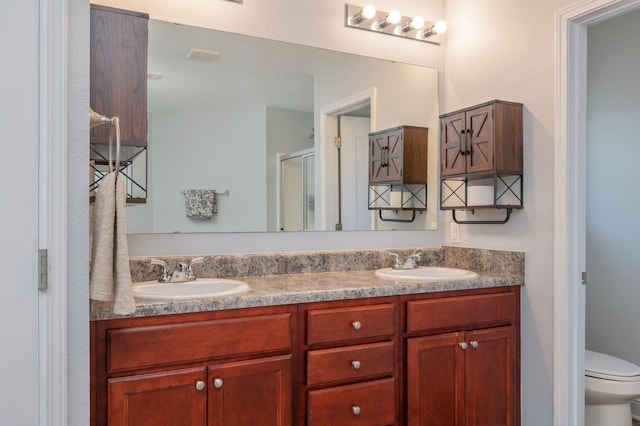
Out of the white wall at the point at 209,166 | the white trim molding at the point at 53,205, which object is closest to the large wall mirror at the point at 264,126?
the white wall at the point at 209,166

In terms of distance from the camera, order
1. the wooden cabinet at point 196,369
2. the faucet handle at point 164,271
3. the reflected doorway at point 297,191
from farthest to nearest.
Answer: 1. the reflected doorway at point 297,191
2. the faucet handle at point 164,271
3. the wooden cabinet at point 196,369

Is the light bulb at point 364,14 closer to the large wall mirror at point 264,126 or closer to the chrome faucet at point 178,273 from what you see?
the large wall mirror at point 264,126

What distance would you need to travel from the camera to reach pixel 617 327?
2.89 meters

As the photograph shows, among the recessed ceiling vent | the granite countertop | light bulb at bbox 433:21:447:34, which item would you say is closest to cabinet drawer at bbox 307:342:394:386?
the granite countertop

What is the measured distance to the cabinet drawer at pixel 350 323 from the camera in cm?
176

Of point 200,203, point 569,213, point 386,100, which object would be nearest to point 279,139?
point 200,203

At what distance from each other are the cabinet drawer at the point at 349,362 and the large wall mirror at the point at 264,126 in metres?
0.70

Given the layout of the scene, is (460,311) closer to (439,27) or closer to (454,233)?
(454,233)

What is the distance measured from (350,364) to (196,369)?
1.95 feet

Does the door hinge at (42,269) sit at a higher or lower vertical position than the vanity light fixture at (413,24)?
lower

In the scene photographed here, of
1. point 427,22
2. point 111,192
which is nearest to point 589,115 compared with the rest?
point 427,22

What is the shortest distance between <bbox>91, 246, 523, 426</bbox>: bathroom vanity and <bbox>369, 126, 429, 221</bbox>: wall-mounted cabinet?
0.49m

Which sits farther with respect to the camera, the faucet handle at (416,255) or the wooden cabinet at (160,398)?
the faucet handle at (416,255)

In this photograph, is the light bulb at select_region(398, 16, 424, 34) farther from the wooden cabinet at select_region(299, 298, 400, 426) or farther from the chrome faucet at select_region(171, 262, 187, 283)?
the chrome faucet at select_region(171, 262, 187, 283)
